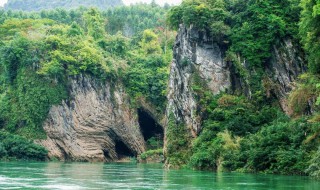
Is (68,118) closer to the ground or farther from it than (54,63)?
closer to the ground

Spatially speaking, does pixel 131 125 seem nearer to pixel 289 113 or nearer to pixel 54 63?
pixel 54 63

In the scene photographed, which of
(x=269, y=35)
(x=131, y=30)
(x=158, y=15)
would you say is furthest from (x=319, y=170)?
(x=158, y=15)

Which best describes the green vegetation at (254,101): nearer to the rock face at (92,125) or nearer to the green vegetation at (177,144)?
the green vegetation at (177,144)

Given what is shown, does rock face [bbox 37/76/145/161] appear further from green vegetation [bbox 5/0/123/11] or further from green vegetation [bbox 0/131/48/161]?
green vegetation [bbox 5/0/123/11]

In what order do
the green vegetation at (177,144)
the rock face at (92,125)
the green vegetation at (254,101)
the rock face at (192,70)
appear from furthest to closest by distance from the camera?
the rock face at (92,125), the rock face at (192,70), the green vegetation at (177,144), the green vegetation at (254,101)

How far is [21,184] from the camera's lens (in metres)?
21.8

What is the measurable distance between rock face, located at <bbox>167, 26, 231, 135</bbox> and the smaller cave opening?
13.3 meters

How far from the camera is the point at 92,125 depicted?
55.3m

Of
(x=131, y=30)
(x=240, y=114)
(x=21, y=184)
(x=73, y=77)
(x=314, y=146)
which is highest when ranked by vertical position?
(x=131, y=30)

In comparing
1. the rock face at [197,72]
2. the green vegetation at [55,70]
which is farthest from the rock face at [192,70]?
the green vegetation at [55,70]

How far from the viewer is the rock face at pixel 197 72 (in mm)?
42594

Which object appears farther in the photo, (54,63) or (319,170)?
(54,63)

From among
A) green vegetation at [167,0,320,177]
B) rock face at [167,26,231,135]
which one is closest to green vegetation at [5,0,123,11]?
green vegetation at [167,0,320,177]

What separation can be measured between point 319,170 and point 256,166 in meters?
6.69
